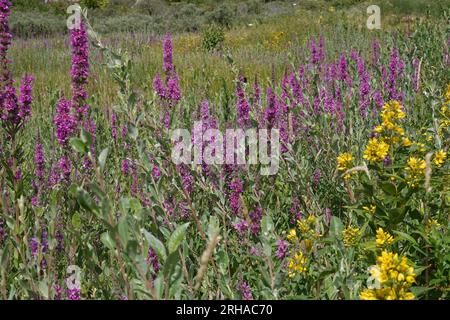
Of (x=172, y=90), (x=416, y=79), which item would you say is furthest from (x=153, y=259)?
(x=416, y=79)

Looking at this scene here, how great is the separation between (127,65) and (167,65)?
1734 mm

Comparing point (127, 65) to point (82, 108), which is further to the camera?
point (82, 108)

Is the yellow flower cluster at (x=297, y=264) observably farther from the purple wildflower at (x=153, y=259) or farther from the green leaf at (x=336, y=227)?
the purple wildflower at (x=153, y=259)

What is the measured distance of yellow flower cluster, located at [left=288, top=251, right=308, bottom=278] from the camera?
1627 mm

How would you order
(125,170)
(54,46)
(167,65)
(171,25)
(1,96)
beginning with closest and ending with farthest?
(1,96)
(125,170)
(167,65)
(54,46)
(171,25)

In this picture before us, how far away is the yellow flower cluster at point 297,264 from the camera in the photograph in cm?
163

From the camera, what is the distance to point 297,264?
5.55ft

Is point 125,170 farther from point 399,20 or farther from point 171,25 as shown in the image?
point 171,25

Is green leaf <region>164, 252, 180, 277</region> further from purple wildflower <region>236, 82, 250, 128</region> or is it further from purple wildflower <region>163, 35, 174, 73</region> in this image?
purple wildflower <region>163, 35, 174, 73</region>

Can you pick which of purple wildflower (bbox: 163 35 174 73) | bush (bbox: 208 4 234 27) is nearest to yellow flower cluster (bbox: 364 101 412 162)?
purple wildflower (bbox: 163 35 174 73)

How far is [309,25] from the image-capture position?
13.9m

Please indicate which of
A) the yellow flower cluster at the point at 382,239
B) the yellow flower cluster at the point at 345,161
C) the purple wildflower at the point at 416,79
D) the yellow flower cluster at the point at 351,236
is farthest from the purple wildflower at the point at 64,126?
the purple wildflower at the point at 416,79
